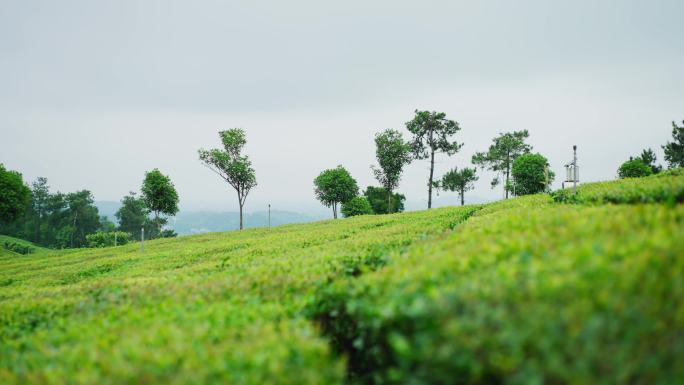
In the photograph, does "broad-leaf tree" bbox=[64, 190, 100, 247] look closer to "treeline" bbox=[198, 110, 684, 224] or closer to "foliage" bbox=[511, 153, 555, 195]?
"treeline" bbox=[198, 110, 684, 224]

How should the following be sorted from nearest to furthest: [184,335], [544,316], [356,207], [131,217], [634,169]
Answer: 1. [544,316]
2. [184,335]
3. [634,169]
4. [356,207]
5. [131,217]

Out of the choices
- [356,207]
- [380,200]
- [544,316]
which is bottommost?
[544,316]

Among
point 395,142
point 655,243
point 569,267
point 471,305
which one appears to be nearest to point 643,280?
point 569,267

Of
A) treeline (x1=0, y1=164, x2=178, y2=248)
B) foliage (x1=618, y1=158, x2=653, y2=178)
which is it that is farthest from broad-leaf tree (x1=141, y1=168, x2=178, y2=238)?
foliage (x1=618, y1=158, x2=653, y2=178)

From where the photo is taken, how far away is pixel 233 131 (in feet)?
171

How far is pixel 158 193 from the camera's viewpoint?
51.2m

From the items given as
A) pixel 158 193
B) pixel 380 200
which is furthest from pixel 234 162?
pixel 380 200

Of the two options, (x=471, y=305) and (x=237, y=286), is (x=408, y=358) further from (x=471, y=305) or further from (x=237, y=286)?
(x=237, y=286)

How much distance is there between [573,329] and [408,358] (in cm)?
137

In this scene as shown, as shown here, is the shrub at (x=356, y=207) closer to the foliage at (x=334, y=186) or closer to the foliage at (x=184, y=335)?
the foliage at (x=334, y=186)

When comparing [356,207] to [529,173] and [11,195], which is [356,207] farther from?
[11,195]

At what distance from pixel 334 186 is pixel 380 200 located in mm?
24991

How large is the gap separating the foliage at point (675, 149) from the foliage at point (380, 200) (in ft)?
174

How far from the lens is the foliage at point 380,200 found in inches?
3302
